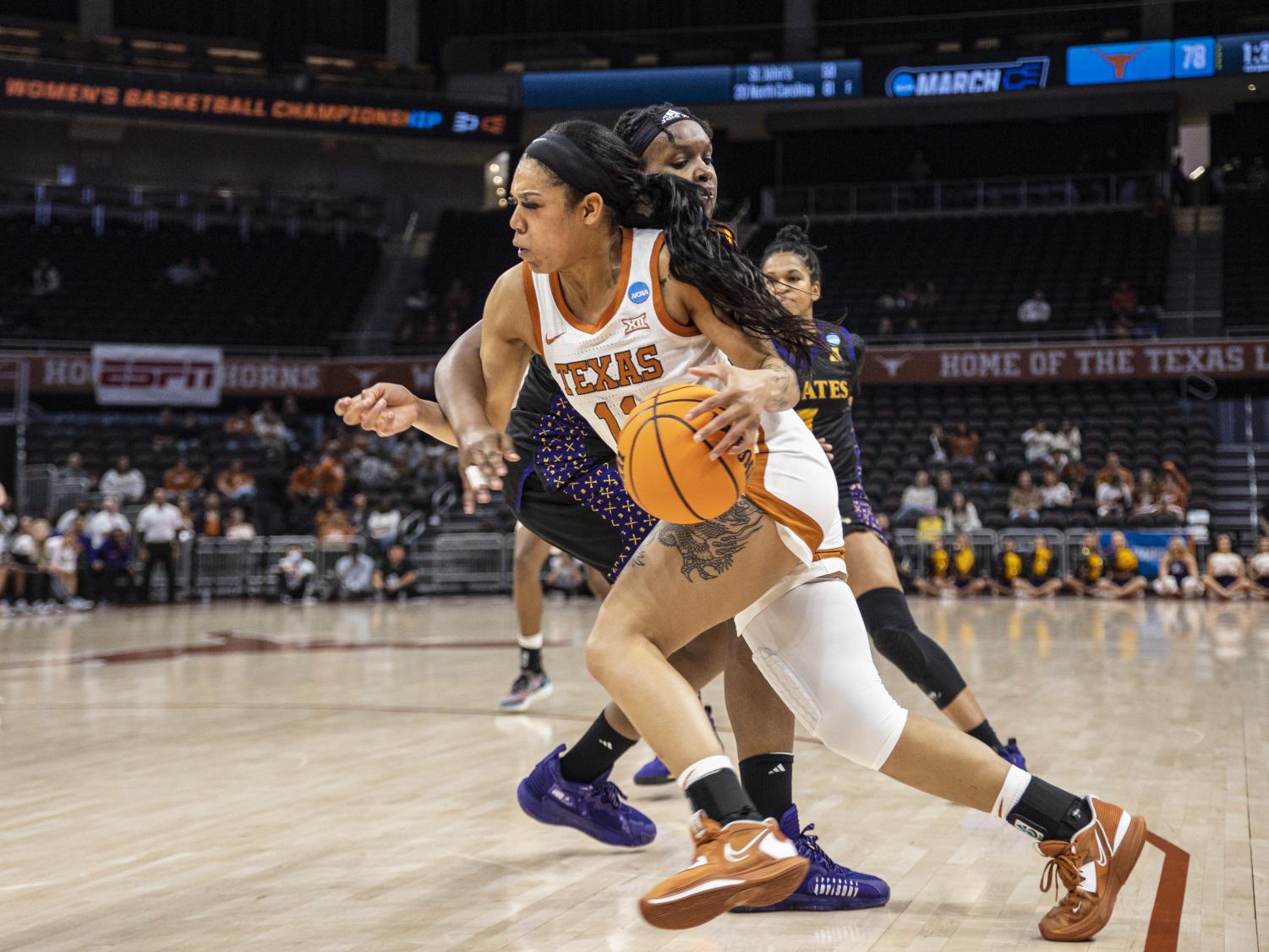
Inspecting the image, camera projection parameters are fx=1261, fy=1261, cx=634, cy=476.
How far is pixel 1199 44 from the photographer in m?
21.9

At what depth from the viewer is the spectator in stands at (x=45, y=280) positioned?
72.4ft

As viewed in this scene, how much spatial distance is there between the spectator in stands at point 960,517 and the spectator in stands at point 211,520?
363 inches

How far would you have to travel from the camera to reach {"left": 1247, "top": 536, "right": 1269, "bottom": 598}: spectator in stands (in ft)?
46.9

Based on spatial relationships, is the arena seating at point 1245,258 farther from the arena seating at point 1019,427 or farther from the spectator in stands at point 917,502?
the spectator in stands at point 917,502

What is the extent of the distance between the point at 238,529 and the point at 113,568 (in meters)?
1.62

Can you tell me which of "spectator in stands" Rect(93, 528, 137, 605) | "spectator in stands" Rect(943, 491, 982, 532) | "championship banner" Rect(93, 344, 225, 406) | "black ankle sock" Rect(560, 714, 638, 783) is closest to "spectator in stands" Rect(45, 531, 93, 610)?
"spectator in stands" Rect(93, 528, 137, 605)

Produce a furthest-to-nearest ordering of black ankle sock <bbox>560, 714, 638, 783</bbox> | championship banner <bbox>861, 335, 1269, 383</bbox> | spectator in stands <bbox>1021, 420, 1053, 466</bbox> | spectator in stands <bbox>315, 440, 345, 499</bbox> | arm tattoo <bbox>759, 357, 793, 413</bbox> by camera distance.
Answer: championship banner <bbox>861, 335, 1269, 383</bbox>
spectator in stands <bbox>315, 440, 345, 499</bbox>
spectator in stands <bbox>1021, 420, 1053, 466</bbox>
black ankle sock <bbox>560, 714, 638, 783</bbox>
arm tattoo <bbox>759, 357, 793, 413</bbox>

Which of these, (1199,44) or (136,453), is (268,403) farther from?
(1199,44)

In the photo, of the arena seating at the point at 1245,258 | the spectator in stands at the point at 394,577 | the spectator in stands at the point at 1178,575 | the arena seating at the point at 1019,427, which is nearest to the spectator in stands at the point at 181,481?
the spectator in stands at the point at 394,577

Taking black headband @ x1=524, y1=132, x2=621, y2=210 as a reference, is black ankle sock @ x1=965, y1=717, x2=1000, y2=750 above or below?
below

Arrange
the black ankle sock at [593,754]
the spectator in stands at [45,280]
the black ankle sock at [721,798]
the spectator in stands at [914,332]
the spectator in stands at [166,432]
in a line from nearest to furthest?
1. the black ankle sock at [721,798]
2. the black ankle sock at [593,754]
3. the spectator in stands at [166,432]
4. the spectator in stands at [914,332]
5. the spectator in stands at [45,280]

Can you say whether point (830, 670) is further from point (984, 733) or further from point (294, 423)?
point (294, 423)

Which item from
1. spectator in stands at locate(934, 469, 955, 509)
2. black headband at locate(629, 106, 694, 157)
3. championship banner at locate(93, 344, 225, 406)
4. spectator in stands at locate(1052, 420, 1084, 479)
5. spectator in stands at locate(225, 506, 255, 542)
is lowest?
spectator in stands at locate(225, 506, 255, 542)

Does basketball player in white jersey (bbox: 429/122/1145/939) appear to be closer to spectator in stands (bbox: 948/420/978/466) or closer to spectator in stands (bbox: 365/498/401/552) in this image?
spectator in stands (bbox: 365/498/401/552)
